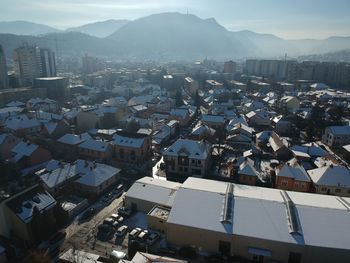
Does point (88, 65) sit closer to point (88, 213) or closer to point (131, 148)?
point (131, 148)

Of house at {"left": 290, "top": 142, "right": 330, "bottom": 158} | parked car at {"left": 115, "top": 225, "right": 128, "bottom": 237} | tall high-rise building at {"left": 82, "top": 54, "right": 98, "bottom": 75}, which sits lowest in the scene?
parked car at {"left": 115, "top": 225, "right": 128, "bottom": 237}

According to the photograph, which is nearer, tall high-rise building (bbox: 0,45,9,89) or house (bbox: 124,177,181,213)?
house (bbox: 124,177,181,213)

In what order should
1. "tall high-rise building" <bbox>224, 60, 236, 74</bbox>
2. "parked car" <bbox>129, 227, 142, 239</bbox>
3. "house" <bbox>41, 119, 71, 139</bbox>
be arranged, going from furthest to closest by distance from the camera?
"tall high-rise building" <bbox>224, 60, 236, 74</bbox> < "house" <bbox>41, 119, 71, 139</bbox> < "parked car" <bbox>129, 227, 142, 239</bbox>

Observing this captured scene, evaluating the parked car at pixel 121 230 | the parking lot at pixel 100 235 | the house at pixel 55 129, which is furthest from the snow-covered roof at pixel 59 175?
the house at pixel 55 129

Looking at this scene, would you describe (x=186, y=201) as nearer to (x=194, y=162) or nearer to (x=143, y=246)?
(x=143, y=246)

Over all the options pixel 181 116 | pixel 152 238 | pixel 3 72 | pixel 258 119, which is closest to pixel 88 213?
pixel 152 238

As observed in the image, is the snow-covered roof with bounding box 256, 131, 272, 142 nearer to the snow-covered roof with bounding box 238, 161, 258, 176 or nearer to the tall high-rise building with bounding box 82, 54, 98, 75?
the snow-covered roof with bounding box 238, 161, 258, 176

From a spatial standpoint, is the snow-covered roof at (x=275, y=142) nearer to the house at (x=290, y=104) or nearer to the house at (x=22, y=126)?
the house at (x=290, y=104)

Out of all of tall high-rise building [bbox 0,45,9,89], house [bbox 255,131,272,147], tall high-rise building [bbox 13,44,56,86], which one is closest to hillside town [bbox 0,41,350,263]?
house [bbox 255,131,272,147]
